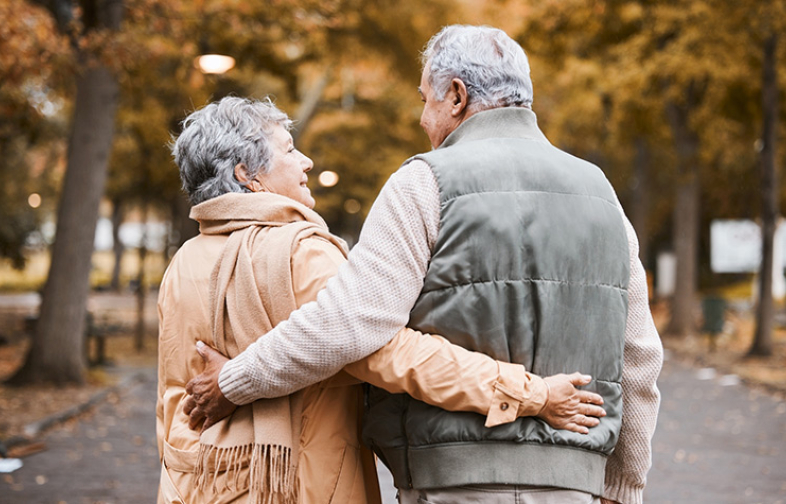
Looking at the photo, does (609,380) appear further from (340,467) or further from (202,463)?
(202,463)

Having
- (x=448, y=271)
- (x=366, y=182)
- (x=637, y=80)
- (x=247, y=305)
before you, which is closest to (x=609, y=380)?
(x=448, y=271)

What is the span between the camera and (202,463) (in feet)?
8.40

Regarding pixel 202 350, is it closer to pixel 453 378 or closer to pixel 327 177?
pixel 453 378

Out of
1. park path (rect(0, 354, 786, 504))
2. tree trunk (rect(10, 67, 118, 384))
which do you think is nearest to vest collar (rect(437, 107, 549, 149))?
park path (rect(0, 354, 786, 504))

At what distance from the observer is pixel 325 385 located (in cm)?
260

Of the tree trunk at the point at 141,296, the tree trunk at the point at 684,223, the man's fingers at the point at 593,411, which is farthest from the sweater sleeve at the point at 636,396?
the tree trunk at the point at 684,223

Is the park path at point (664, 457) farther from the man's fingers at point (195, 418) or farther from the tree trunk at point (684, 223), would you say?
the tree trunk at point (684, 223)

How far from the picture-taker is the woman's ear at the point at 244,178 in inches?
109

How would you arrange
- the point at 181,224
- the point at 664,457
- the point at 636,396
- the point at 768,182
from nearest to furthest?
the point at 636,396 < the point at 664,457 < the point at 768,182 < the point at 181,224

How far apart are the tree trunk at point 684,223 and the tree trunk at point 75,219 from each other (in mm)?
12803

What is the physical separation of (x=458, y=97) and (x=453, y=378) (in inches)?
32.0

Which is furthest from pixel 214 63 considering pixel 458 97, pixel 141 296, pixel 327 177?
pixel 327 177

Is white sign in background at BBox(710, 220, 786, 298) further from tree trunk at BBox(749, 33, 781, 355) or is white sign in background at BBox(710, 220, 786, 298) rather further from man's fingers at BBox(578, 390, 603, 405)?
man's fingers at BBox(578, 390, 603, 405)

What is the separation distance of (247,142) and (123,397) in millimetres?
10880
